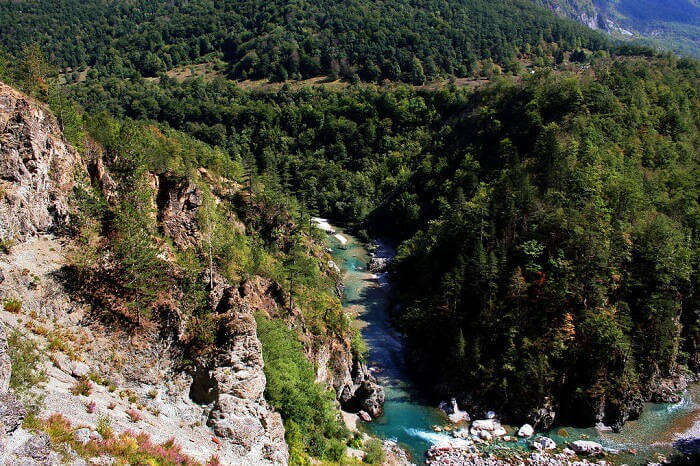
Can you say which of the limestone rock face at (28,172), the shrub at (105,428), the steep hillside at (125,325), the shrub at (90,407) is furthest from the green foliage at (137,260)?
the shrub at (105,428)

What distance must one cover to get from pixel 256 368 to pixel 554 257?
35.0 meters

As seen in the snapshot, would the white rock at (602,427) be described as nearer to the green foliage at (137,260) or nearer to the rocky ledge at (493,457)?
the rocky ledge at (493,457)

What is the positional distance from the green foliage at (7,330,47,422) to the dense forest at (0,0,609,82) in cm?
14466

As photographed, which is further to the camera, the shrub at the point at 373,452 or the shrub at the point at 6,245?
the shrub at the point at 373,452

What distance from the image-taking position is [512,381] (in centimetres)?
4472

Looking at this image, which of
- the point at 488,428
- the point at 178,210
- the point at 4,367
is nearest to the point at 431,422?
the point at 488,428

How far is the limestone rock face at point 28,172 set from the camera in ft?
70.9

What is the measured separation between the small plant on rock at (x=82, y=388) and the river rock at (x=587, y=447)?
3879 centimetres

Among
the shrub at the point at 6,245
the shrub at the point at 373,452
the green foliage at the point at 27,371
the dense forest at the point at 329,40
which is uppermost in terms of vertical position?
the dense forest at the point at 329,40

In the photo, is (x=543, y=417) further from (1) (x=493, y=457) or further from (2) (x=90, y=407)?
(2) (x=90, y=407)

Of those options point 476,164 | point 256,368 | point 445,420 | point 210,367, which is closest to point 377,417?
point 445,420

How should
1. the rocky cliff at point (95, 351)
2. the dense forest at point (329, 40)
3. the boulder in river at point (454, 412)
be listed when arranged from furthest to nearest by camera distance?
the dense forest at point (329, 40), the boulder in river at point (454, 412), the rocky cliff at point (95, 351)

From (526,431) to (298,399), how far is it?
23448 millimetres

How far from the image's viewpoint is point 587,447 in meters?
39.8
